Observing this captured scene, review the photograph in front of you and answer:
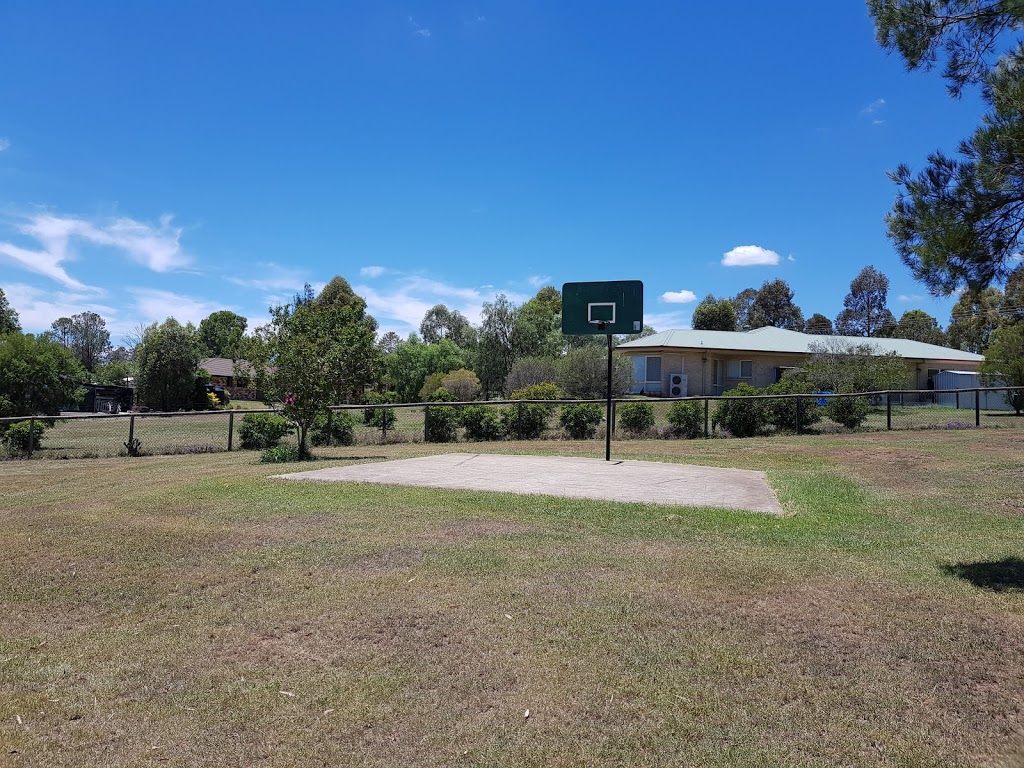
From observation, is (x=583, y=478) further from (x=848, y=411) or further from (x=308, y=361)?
(x=848, y=411)

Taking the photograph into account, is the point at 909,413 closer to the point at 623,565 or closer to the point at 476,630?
the point at 623,565

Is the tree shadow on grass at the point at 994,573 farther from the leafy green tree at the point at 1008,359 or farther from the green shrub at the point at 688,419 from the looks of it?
the leafy green tree at the point at 1008,359

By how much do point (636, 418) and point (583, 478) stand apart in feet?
30.2

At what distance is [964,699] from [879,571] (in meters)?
2.23

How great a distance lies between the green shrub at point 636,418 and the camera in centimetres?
1934

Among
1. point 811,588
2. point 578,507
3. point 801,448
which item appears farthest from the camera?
point 801,448

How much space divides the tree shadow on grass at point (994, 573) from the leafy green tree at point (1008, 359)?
22840mm

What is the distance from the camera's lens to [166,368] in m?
43.4

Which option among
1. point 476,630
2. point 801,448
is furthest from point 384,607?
point 801,448

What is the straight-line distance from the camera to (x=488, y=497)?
28.6ft

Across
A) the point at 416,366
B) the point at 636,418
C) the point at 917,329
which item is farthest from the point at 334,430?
the point at 917,329

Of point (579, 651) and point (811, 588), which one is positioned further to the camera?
point (811, 588)

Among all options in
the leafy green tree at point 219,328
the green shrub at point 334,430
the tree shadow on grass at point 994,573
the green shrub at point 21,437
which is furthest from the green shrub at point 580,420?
the leafy green tree at point 219,328

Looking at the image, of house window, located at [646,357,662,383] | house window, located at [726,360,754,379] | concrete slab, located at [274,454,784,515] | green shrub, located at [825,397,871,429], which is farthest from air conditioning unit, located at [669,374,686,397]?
concrete slab, located at [274,454,784,515]
